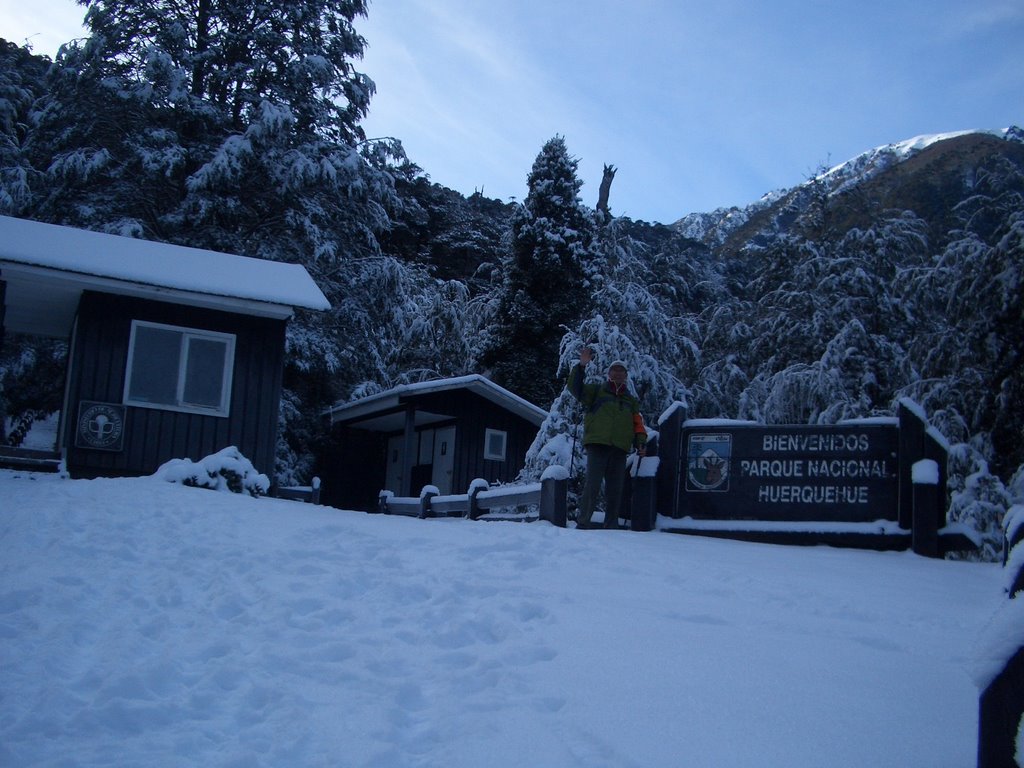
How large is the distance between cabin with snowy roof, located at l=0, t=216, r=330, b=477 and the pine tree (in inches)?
538

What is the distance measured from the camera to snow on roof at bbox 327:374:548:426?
19.9 metres

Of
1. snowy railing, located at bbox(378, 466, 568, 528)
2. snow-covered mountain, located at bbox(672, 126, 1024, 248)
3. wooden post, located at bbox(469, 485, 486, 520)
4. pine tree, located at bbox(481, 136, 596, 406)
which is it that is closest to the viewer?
snowy railing, located at bbox(378, 466, 568, 528)

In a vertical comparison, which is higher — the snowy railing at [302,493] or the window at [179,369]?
the window at [179,369]

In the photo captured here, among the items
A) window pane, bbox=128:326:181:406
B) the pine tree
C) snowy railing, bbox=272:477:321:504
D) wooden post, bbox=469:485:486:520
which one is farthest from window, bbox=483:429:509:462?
wooden post, bbox=469:485:486:520

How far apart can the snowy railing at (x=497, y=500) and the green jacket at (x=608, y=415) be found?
1.99ft

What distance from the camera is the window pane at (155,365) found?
14.4 metres

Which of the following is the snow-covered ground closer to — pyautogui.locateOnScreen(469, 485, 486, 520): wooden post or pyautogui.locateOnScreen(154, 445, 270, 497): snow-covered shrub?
pyautogui.locateOnScreen(154, 445, 270, 497): snow-covered shrub

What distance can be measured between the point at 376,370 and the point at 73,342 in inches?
439

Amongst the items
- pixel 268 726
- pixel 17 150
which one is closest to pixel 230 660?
pixel 268 726

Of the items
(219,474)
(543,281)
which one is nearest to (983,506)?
(219,474)

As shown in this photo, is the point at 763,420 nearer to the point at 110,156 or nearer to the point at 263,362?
the point at 263,362

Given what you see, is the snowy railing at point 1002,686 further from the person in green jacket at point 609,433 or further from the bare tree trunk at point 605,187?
the bare tree trunk at point 605,187

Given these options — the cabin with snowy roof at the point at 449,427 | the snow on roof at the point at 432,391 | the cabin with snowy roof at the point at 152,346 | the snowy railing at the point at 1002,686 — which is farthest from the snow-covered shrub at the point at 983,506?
the snowy railing at the point at 1002,686

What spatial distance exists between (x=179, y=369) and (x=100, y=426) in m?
1.43
